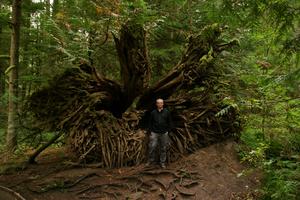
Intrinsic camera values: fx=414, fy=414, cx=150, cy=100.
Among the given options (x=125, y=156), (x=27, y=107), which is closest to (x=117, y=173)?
(x=125, y=156)

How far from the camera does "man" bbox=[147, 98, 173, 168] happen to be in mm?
11203

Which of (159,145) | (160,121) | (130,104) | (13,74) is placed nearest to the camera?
(160,121)

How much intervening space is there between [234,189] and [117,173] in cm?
309

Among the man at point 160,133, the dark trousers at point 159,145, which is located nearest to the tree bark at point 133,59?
the man at point 160,133

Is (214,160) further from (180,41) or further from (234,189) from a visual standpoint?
(180,41)

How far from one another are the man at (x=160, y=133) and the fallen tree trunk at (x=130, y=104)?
49cm

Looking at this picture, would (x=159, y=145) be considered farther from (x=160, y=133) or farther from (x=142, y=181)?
(x=142, y=181)

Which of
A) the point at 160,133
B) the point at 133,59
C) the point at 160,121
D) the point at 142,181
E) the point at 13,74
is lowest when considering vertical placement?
the point at 142,181

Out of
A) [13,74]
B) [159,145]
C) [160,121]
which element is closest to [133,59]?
[160,121]

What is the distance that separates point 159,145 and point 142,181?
46.3 inches

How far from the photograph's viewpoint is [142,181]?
10.6 meters

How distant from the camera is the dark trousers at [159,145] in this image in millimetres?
11195

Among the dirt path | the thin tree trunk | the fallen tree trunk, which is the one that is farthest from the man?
the thin tree trunk

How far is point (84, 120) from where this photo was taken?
11.9m
